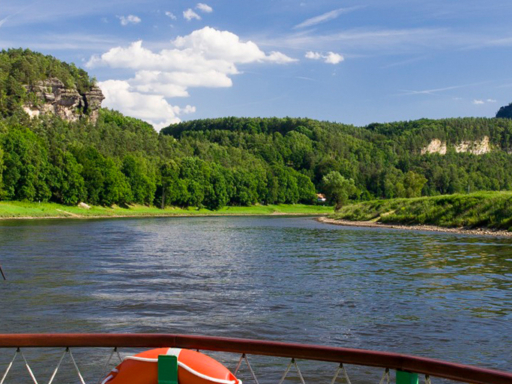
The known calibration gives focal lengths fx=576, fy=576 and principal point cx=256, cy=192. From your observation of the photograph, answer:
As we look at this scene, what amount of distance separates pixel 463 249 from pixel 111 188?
10292 centimetres

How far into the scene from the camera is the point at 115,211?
132875 mm

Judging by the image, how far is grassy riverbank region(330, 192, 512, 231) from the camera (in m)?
67.6

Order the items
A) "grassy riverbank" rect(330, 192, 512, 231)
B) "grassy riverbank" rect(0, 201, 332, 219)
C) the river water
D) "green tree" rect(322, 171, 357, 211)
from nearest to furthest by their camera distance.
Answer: the river water, "grassy riverbank" rect(330, 192, 512, 231), "grassy riverbank" rect(0, 201, 332, 219), "green tree" rect(322, 171, 357, 211)

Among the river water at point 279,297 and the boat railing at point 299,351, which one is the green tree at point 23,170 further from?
the boat railing at point 299,351

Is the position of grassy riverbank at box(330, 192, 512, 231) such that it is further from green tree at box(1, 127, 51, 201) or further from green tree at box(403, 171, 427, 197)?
green tree at box(403, 171, 427, 197)

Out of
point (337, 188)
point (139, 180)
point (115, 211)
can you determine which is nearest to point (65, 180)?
point (115, 211)

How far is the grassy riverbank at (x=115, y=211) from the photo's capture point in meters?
104

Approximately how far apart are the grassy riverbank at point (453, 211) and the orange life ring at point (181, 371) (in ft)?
206

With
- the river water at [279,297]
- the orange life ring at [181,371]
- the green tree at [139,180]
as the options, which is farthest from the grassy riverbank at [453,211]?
the green tree at [139,180]

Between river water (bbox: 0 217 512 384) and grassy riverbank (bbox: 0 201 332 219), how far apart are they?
6626cm

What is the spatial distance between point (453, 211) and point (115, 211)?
81.3 m

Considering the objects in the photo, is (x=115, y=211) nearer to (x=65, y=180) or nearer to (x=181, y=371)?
(x=65, y=180)

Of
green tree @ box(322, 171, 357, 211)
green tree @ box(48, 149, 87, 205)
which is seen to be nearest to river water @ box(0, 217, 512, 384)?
green tree @ box(48, 149, 87, 205)

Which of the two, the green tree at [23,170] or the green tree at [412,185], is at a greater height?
the green tree at [23,170]
